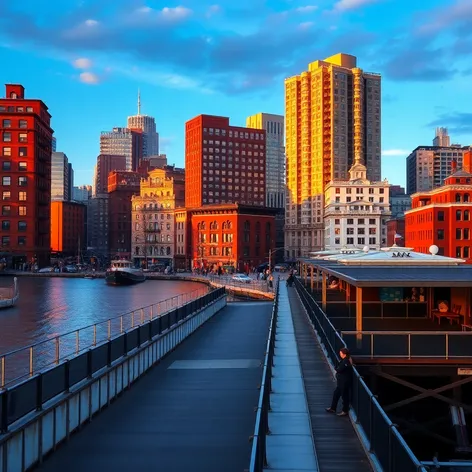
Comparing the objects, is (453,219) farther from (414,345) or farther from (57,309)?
(414,345)

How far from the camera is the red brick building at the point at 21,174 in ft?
431

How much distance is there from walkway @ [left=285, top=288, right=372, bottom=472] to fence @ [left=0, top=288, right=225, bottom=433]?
19.8ft

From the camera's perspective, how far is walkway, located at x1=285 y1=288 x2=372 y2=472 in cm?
1287

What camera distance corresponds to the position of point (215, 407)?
61.6 ft

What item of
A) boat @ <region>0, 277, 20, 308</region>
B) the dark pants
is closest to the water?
boat @ <region>0, 277, 20, 308</region>

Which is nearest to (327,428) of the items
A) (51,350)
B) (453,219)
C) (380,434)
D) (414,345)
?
(380,434)

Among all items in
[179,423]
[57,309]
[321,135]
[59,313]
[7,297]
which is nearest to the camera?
[179,423]

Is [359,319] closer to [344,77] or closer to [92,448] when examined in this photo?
[92,448]

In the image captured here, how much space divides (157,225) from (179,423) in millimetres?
165140

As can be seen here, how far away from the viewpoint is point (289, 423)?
15125mm

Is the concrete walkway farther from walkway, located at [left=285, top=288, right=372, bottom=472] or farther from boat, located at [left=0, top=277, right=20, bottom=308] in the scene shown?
boat, located at [left=0, top=277, right=20, bottom=308]

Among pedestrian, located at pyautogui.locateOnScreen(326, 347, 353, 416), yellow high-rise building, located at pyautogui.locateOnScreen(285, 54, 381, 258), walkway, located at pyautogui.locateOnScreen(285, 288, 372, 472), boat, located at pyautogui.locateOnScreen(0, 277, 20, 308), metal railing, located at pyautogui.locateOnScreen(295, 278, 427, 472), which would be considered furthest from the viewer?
yellow high-rise building, located at pyautogui.locateOnScreen(285, 54, 381, 258)

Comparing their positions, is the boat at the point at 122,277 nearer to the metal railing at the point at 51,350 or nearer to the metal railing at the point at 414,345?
the metal railing at the point at 51,350

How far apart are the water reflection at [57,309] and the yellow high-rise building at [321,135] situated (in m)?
84.8
